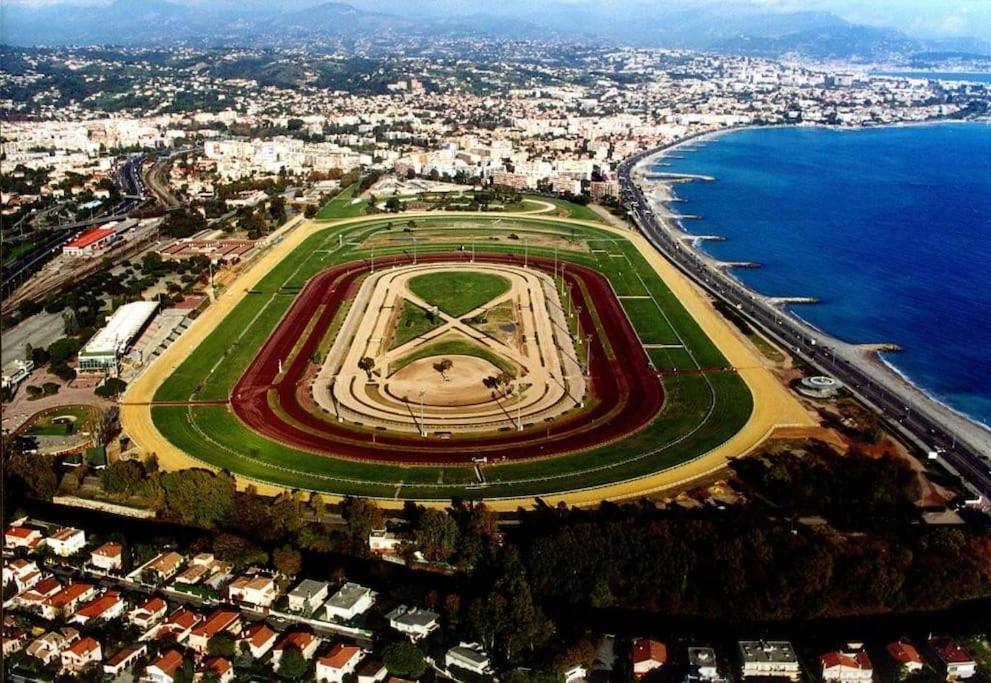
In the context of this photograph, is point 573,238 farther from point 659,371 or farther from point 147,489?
point 147,489

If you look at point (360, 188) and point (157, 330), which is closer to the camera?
point (157, 330)

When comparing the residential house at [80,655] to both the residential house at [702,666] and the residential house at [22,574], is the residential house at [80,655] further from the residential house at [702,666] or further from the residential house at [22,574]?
the residential house at [702,666]

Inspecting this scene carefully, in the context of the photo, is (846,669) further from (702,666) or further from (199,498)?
(199,498)

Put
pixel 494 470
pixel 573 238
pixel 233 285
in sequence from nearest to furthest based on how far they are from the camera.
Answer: pixel 494 470
pixel 233 285
pixel 573 238

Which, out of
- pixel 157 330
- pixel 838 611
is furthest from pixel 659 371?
pixel 157 330

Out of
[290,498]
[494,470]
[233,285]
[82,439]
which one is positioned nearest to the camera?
[290,498]

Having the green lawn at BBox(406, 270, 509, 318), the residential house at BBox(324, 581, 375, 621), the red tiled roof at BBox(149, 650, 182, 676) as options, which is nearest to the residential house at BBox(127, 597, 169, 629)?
the red tiled roof at BBox(149, 650, 182, 676)

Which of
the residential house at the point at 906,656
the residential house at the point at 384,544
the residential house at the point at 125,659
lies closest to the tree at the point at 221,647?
the residential house at the point at 125,659
